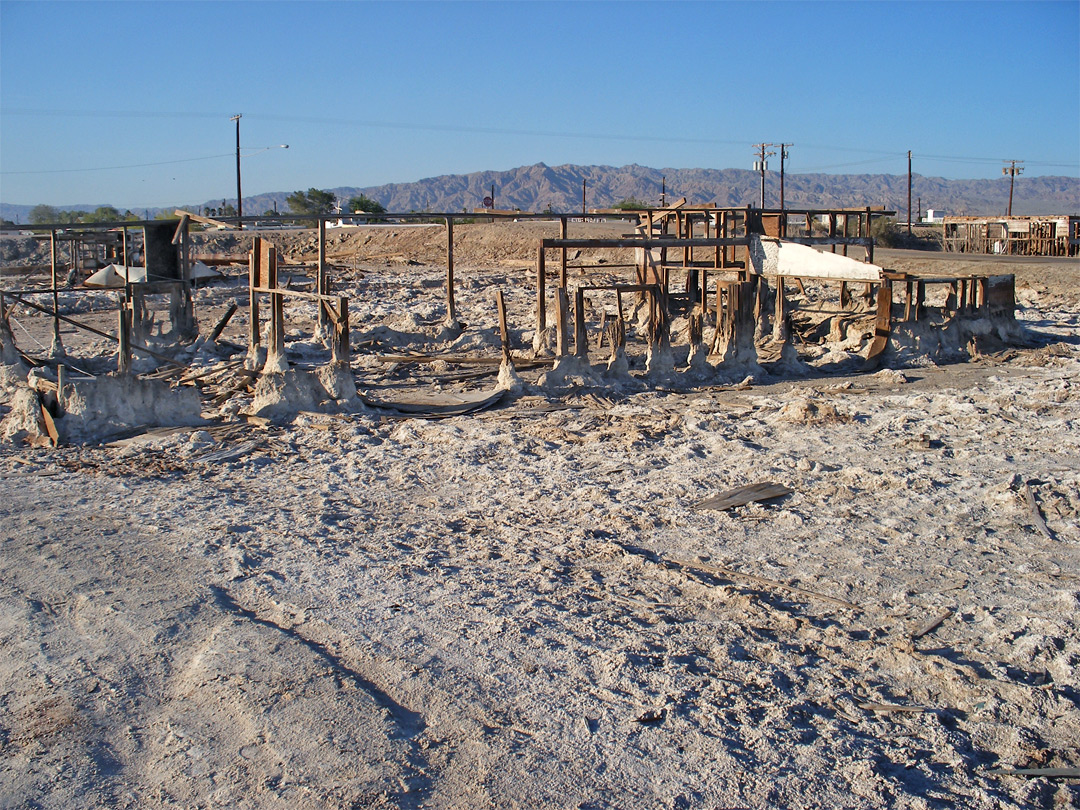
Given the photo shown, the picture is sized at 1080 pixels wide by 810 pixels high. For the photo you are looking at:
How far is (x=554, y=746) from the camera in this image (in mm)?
4051

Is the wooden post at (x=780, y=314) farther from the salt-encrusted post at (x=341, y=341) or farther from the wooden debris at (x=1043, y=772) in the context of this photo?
the wooden debris at (x=1043, y=772)

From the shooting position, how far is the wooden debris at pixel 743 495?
292 inches

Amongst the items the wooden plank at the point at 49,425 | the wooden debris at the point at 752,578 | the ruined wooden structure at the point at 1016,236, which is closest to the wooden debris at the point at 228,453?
the wooden plank at the point at 49,425

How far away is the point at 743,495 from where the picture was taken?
7.57 meters

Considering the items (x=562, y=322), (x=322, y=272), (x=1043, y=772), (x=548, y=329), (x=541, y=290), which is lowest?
(x=1043, y=772)

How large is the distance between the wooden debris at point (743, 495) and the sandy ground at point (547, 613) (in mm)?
130

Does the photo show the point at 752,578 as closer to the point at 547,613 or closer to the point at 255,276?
the point at 547,613

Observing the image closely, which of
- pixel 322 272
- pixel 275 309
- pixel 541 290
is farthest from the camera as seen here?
pixel 322 272

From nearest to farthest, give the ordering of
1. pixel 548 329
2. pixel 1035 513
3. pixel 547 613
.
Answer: pixel 547 613 < pixel 1035 513 < pixel 548 329

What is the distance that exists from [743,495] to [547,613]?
9.01 feet

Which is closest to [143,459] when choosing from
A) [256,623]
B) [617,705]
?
[256,623]

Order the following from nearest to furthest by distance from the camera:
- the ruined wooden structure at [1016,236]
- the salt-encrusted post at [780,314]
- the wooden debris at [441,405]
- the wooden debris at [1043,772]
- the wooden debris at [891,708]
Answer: the wooden debris at [1043,772], the wooden debris at [891,708], the wooden debris at [441,405], the salt-encrusted post at [780,314], the ruined wooden structure at [1016,236]

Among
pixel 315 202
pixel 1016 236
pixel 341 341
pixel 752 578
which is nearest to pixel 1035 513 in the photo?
pixel 752 578

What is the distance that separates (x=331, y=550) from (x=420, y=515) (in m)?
1.02
